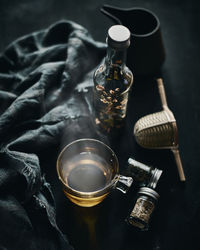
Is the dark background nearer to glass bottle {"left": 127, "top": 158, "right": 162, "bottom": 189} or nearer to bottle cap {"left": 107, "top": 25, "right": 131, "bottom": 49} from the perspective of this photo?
glass bottle {"left": 127, "top": 158, "right": 162, "bottom": 189}

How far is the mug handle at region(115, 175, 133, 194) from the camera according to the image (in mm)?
639

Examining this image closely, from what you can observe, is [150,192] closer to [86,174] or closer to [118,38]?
[86,174]

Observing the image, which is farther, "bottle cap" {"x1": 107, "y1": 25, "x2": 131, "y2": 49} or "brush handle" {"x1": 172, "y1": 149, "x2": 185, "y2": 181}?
"brush handle" {"x1": 172, "y1": 149, "x2": 185, "y2": 181}

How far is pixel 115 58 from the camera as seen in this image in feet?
2.10

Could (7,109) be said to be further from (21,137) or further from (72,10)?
(72,10)

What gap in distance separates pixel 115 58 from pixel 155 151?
0.23 meters

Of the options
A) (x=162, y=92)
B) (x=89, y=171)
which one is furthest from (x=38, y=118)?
(x=162, y=92)

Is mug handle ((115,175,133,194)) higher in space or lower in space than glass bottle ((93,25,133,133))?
lower

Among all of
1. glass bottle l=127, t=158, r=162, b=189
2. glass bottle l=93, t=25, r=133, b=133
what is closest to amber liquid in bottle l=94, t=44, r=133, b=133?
glass bottle l=93, t=25, r=133, b=133

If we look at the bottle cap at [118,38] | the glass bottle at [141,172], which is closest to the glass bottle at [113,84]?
the bottle cap at [118,38]

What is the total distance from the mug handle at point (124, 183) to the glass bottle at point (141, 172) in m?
0.05

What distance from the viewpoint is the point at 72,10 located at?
0.97 meters

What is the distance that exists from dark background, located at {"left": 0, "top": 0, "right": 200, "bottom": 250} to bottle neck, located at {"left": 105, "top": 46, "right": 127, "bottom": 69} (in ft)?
0.54

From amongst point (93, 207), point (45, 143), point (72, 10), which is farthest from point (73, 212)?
point (72, 10)
